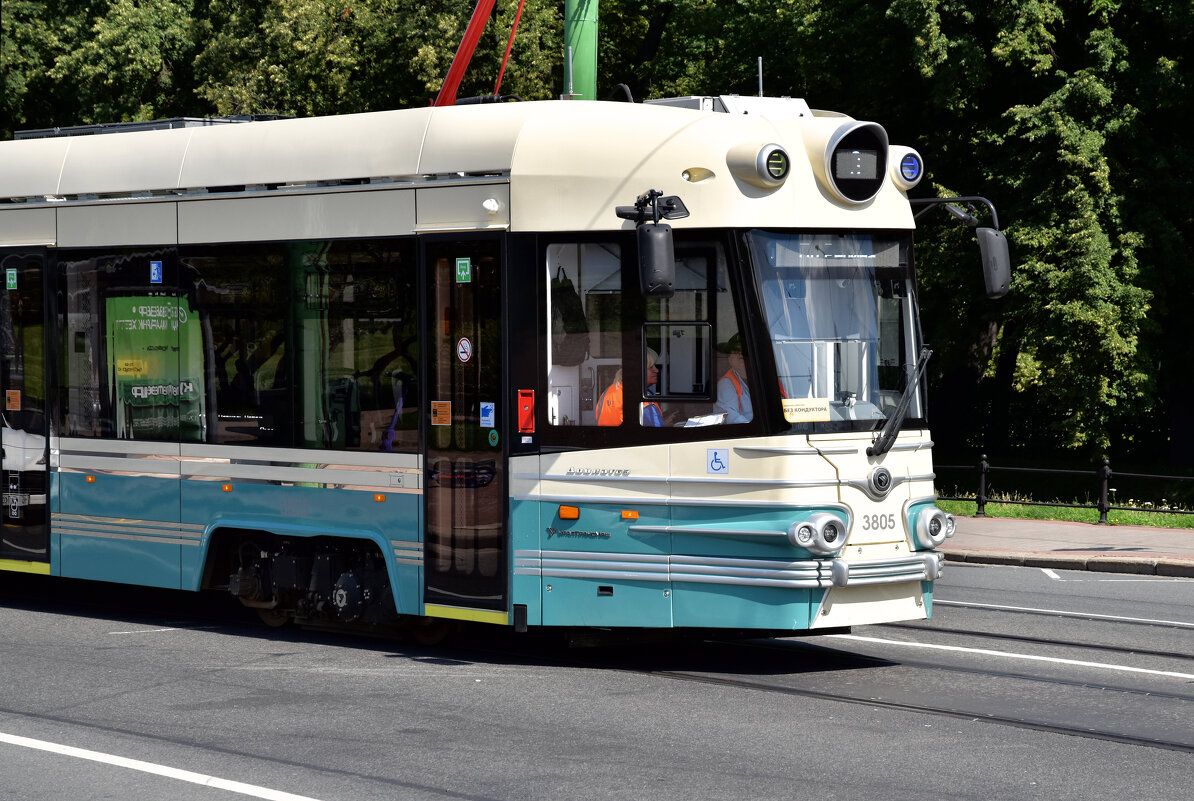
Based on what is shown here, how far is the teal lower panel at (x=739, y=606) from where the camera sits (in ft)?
29.6

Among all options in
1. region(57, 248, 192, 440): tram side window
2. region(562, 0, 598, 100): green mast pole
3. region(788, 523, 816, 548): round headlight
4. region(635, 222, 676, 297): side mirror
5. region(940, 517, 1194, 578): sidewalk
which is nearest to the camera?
region(635, 222, 676, 297): side mirror

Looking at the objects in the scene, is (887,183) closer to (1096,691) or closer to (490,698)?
(1096,691)

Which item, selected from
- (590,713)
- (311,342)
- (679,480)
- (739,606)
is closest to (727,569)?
(739,606)

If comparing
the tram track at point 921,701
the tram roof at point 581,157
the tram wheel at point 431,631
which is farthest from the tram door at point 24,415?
the tram track at point 921,701

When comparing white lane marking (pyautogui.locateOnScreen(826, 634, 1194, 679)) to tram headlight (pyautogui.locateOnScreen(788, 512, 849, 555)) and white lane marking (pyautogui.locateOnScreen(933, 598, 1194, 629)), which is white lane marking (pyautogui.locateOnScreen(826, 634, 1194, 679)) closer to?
tram headlight (pyautogui.locateOnScreen(788, 512, 849, 555))

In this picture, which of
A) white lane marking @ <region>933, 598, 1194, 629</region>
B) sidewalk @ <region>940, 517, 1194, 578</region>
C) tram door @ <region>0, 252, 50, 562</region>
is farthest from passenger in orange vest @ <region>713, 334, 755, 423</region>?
sidewalk @ <region>940, 517, 1194, 578</region>

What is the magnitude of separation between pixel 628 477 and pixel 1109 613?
5.34 metres

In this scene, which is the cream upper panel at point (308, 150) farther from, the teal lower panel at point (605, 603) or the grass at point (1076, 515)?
the grass at point (1076, 515)

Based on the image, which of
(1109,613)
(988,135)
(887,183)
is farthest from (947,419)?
(887,183)

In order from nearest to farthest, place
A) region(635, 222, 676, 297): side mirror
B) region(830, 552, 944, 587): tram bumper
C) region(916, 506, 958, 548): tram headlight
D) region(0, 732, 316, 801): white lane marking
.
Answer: region(0, 732, 316, 801): white lane marking < region(635, 222, 676, 297): side mirror < region(830, 552, 944, 587): tram bumper < region(916, 506, 958, 548): tram headlight

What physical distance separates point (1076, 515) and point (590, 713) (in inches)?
569

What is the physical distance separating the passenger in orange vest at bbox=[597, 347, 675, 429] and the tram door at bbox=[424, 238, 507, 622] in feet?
2.07

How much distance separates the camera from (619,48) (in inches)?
1380

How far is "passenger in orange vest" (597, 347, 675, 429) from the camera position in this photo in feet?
30.3
